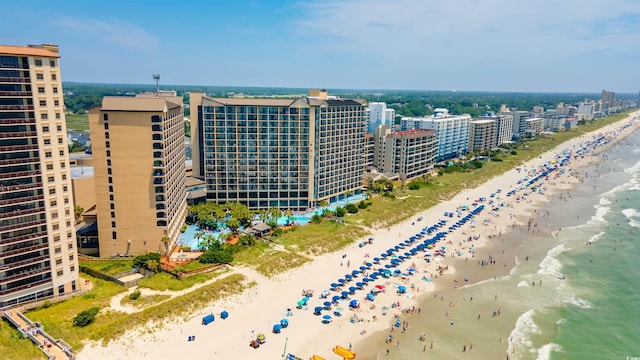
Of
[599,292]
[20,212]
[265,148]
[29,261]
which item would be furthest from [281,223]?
[599,292]

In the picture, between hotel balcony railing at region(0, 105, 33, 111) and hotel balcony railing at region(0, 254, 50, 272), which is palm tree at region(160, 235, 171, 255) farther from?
hotel balcony railing at region(0, 105, 33, 111)

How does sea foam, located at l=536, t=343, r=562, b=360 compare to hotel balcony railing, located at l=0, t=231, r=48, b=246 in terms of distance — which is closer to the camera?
hotel balcony railing, located at l=0, t=231, r=48, b=246

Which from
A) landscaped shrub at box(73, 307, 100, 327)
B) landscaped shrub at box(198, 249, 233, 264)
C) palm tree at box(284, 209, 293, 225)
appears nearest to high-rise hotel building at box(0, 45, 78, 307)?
landscaped shrub at box(73, 307, 100, 327)

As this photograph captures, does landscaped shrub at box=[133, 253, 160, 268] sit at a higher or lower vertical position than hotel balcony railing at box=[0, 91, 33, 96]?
lower

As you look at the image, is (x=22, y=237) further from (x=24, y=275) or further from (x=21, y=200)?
(x=24, y=275)

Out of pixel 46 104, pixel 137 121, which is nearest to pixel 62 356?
pixel 46 104

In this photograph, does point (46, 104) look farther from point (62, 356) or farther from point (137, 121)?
point (62, 356)
